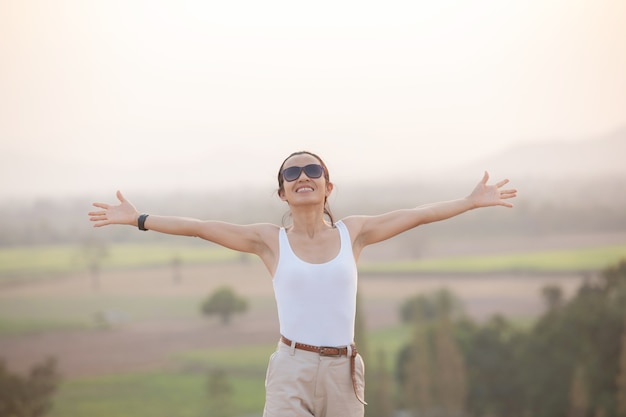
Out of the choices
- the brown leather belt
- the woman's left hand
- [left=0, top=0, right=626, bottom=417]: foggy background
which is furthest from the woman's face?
[left=0, top=0, right=626, bottom=417]: foggy background

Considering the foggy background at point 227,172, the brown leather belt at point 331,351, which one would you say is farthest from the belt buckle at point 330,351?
the foggy background at point 227,172

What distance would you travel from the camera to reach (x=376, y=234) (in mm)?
3246

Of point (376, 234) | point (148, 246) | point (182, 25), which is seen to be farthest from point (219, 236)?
point (148, 246)

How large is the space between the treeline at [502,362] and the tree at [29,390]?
5520 mm

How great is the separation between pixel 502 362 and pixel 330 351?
13.2 metres

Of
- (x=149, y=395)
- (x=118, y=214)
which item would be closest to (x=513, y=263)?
(x=149, y=395)

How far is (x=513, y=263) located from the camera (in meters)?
16.3

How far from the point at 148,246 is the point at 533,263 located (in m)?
7.02

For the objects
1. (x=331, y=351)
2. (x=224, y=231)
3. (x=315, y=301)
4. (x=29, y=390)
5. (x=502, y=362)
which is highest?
(x=224, y=231)

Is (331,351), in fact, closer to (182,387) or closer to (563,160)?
(182,387)

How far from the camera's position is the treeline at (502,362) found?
14898mm

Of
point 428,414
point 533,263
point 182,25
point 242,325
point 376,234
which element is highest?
point 182,25

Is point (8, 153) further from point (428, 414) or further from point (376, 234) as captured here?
point (376, 234)

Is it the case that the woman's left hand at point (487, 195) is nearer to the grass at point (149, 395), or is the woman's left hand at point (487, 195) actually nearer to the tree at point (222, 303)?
the grass at point (149, 395)
